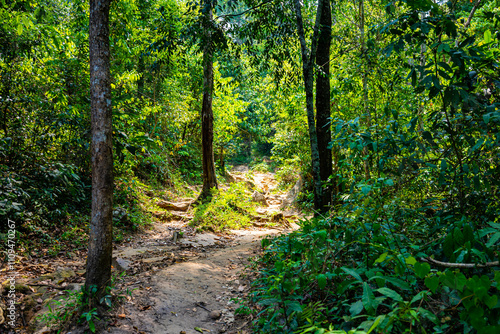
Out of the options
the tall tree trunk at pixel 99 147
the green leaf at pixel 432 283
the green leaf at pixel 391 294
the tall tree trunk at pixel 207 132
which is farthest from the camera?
the tall tree trunk at pixel 207 132

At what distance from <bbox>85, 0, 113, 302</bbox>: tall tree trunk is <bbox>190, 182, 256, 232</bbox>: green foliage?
534 cm

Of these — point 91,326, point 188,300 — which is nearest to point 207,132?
point 188,300

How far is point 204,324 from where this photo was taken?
346 cm

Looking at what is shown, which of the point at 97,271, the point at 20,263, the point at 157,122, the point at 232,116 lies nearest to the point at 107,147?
the point at 97,271

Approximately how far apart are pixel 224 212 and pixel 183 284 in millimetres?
5452

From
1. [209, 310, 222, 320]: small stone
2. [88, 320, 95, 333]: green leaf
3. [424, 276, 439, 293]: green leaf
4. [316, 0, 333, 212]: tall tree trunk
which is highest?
[316, 0, 333, 212]: tall tree trunk

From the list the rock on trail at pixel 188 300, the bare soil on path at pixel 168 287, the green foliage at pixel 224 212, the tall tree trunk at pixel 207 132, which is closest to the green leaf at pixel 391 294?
the bare soil on path at pixel 168 287

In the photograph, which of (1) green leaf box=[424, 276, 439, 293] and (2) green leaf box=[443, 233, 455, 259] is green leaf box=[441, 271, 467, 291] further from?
(2) green leaf box=[443, 233, 455, 259]

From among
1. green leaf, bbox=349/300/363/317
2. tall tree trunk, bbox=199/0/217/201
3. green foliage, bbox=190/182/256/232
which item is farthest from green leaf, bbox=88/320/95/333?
tall tree trunk, bbox=199/0/217/201

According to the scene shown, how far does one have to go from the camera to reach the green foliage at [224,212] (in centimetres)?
888

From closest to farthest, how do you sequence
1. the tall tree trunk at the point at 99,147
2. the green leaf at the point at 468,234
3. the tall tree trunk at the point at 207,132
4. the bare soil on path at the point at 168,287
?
the green leaf at the point at 468,234 → the tall tree trunk at the point at 99,147 → the bare soil on path at the point at 168,287 → the tall tree trunk at the point at 207,132

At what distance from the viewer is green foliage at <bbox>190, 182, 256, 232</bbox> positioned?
8883mm

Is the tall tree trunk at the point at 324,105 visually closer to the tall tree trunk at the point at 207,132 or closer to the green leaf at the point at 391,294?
the tall tree trunk at the point at 207,132

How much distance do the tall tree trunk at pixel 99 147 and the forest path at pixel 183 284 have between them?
609 mm
